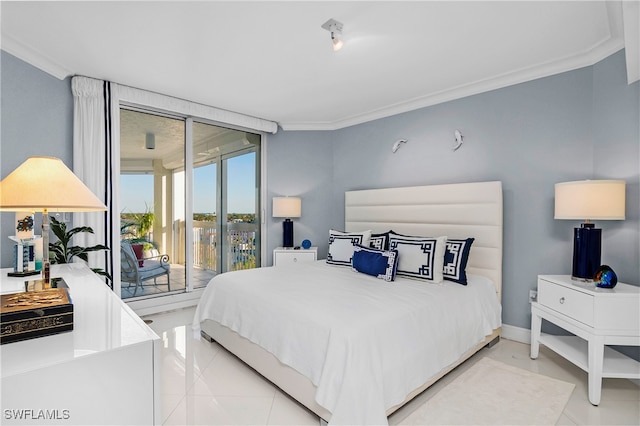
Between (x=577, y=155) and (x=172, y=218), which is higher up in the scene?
(x=577, y=155)

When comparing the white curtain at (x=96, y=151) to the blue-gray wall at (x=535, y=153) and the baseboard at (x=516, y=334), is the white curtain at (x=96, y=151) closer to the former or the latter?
the blue-gray wall at (x=535, y=153)

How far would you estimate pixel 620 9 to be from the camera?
208 centimetres

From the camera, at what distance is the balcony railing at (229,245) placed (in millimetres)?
4452

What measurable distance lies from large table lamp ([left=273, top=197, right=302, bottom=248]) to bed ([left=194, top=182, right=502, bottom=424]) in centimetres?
103

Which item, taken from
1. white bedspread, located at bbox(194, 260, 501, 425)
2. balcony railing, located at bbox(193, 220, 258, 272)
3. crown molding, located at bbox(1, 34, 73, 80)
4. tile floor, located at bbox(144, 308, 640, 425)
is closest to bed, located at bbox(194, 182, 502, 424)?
white bedspread, located at bbox(194, 260, 501, 425)

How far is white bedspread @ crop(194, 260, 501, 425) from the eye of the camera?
5.64ft

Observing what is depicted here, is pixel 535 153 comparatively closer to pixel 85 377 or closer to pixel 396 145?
pixel 396 145

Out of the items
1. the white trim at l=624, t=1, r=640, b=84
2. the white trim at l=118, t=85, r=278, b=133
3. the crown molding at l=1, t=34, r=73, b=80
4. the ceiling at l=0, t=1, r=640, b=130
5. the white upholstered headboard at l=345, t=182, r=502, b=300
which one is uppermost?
the ceiling at l=0, t=1, r=640, b=130

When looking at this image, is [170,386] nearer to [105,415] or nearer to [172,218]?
[105,415]

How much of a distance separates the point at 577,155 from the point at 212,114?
12.7ft

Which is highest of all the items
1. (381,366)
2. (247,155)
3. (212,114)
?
(212,114)

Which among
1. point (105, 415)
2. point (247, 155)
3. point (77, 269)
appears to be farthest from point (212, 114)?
point (105, 415)

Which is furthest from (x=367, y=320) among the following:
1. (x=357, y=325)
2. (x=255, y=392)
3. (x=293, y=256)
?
(x=293, y=256)

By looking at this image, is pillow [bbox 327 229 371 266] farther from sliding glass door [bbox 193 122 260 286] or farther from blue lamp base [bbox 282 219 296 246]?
sliding glass door [bbox 193 122 260 286]
